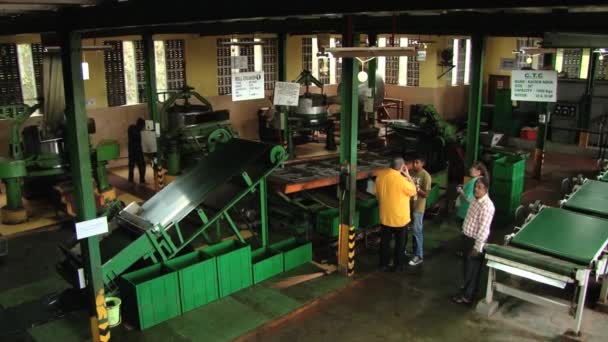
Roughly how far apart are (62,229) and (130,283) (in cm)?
475

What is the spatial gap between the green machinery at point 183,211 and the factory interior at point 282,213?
0.03 m

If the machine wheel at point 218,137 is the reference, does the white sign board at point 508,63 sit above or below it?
above

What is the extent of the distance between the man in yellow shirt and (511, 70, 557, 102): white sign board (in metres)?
3.54

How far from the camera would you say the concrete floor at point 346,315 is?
266 inches

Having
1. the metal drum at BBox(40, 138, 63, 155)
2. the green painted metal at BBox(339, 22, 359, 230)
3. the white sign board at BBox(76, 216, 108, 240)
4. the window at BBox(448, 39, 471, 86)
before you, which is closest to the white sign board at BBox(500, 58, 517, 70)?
the window at BBox(448, 39, 471, 86)

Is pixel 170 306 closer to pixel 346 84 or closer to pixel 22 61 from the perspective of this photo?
pixel 346 84

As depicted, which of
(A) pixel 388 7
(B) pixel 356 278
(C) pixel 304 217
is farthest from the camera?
(C) pixel 304 217

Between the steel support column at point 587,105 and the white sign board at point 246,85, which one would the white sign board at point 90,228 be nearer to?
the white sign board at point 246,85

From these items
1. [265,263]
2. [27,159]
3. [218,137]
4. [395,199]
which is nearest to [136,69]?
[27,159]

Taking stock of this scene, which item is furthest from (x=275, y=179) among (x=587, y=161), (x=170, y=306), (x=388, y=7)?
(x=587, y=161)

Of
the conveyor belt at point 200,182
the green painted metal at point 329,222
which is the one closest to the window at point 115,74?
the conveyor belt at point 200,182

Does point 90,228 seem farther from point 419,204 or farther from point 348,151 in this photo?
point 419,204

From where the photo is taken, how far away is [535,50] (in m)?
12.2

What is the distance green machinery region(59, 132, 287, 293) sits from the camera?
7.08 m
